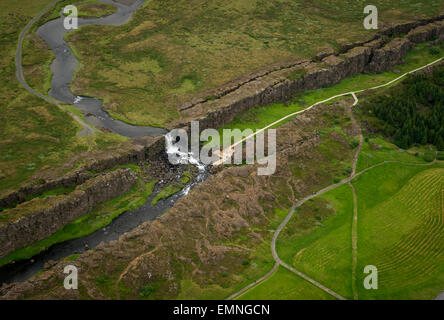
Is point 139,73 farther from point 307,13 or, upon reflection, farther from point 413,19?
point 413,19

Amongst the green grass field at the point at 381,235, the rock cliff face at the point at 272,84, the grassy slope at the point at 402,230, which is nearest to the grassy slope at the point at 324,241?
the green grass field at the point at 381,235

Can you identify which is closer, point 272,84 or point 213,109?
point 213,109

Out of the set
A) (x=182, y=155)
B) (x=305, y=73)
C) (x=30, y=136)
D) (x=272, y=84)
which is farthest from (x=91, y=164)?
(x=305, y=73)

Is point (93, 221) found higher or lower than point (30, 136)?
lower

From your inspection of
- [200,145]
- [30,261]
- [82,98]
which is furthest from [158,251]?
[82,98]
